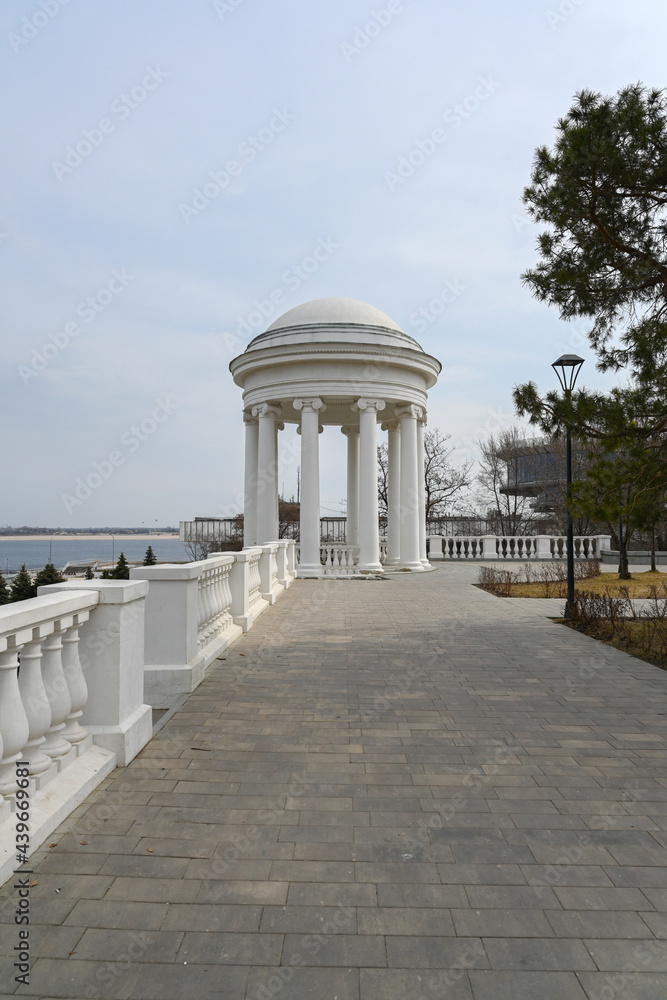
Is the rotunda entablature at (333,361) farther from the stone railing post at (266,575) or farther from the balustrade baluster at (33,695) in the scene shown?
the balustrade baluster at (33,695)

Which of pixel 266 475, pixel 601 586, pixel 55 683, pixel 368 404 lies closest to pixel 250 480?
pixel 266 475

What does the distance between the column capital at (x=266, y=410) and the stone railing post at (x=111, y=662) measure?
60.3 ft

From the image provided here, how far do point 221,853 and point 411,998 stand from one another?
54.8 inches

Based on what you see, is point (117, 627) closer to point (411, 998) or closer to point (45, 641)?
point (45, 641)

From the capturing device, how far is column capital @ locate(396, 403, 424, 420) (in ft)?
76.8

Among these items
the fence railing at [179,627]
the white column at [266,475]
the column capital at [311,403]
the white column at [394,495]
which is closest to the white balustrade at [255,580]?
the fence railing at [179,627]

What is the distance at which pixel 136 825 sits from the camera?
147 inches

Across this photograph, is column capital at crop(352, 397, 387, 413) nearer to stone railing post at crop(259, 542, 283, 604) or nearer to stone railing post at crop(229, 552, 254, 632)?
stone railing post at crop(259, 542, 283, 604)

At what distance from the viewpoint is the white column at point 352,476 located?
90.2 ft

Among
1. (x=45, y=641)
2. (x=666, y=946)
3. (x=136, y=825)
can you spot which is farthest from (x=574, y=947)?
(x=45, y=641)

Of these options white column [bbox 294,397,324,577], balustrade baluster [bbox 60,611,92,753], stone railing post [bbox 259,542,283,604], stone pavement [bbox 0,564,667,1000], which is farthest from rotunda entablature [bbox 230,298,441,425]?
balustrade baluster [bbox 60,611,92,753]

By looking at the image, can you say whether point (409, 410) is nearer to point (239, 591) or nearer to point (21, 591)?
point (239, 591)

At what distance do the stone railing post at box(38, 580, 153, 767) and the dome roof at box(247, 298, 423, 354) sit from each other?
17.8 metres

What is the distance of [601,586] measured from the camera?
63.0ft
